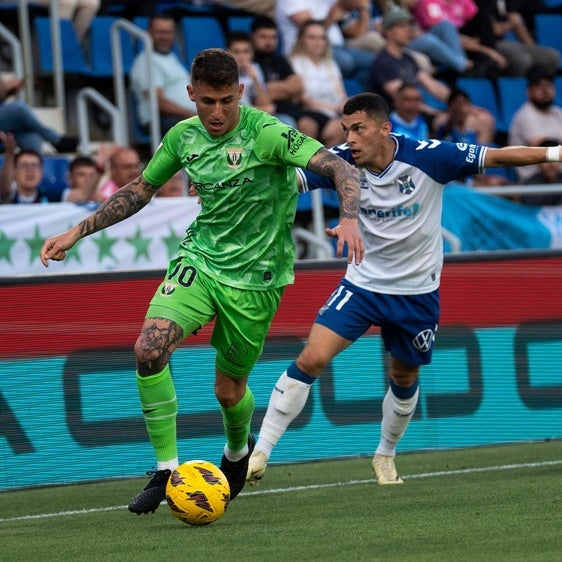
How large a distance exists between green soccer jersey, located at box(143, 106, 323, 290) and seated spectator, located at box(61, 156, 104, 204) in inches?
188

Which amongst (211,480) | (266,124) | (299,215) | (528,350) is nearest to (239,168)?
(266,124)

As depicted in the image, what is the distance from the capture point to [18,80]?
12781mm

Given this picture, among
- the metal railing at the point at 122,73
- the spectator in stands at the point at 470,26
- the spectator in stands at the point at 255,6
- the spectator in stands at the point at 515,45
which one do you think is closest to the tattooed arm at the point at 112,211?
the metal railing at the point at 122,73

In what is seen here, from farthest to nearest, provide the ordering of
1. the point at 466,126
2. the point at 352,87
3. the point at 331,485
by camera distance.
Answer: the point at 352,87 < the point at 466,126 < the point at 331,485

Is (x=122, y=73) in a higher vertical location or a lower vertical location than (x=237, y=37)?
lower

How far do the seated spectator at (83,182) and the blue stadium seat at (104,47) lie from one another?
3.05 m

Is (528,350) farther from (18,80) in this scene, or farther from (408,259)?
(18,80)

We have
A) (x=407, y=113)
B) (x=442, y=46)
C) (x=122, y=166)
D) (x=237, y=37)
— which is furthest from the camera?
(x=442, y=46)

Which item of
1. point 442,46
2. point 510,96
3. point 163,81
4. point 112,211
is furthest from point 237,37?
point 112,211

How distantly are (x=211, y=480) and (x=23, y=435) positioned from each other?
2.86 m

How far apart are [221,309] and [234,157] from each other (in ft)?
2.55

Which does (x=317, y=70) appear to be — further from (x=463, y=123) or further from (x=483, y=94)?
(x=483, y=94)

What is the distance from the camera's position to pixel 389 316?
26.2 ft

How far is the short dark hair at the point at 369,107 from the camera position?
7.92 m
